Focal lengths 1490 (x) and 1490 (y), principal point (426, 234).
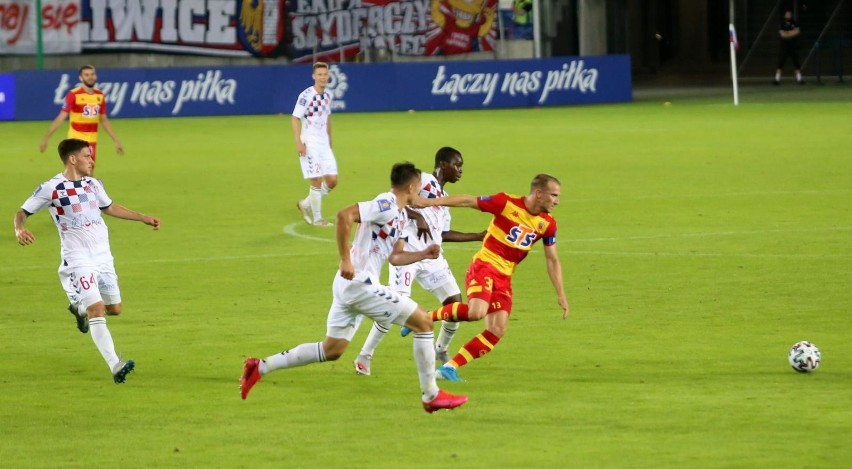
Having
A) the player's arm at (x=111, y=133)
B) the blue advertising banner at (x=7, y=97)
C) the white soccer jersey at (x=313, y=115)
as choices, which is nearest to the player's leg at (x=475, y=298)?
the white soccer jersey at (x=313, y=115)

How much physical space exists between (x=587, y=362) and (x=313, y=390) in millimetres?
2142

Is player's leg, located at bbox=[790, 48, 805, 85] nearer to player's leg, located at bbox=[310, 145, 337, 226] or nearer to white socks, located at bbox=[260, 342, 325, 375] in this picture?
player's leg, located at bbox=[310, 145, 337, 226]

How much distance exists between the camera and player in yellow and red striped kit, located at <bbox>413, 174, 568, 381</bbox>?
10.5m

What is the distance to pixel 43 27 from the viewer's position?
47.9 meters

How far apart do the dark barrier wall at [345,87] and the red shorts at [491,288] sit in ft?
101

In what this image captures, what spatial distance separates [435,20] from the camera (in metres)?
50.3

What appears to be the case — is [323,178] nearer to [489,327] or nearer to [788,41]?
[489,327]

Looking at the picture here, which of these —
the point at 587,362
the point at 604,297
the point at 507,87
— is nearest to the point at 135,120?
the point at 507,87

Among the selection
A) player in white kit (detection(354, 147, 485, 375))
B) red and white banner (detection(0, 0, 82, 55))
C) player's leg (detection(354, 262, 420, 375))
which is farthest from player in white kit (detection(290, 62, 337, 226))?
red and white banner (detection(0, 0, 82, 55))

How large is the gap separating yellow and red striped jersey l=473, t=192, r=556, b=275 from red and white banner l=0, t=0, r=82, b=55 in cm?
3804

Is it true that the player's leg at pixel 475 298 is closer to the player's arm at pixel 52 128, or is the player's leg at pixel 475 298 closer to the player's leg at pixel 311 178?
the player's leg at pixel 311 178

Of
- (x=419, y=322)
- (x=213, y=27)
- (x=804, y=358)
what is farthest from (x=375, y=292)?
(x=213, y=27)

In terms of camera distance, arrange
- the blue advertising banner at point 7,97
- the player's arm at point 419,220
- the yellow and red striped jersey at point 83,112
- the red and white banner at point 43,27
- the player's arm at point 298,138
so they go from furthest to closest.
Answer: the red and white banner at point 43,27 < the blue advertising banner at point 7,97 < the yellow and red striped jersey at point 83,112 < the player's arm at point 298,138 < the player's arm at point 419,220

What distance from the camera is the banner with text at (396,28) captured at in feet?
164
